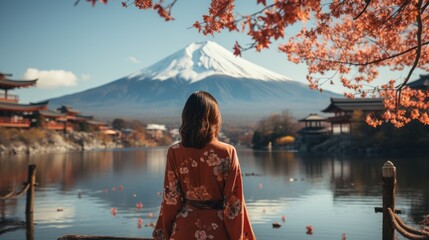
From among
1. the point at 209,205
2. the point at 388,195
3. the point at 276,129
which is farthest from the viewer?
the point at 276,129

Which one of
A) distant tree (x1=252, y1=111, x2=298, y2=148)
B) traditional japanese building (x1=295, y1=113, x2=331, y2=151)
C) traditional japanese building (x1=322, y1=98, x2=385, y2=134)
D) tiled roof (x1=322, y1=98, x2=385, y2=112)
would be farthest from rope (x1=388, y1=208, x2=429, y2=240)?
distant tree (x1=252, y1=111, x2=298, y2=148)

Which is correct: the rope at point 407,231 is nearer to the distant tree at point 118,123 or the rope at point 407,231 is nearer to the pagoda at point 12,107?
the pagoda at point 12,107

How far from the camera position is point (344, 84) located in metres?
5.90

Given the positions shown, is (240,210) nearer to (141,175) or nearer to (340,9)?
(340,9)

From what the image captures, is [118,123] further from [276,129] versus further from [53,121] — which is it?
[276,129]

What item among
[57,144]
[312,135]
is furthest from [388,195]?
[312,135]

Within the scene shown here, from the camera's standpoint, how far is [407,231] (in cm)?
418

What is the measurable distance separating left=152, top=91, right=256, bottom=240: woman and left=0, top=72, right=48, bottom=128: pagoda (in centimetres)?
3552

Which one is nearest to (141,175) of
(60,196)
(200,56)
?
(60,196)

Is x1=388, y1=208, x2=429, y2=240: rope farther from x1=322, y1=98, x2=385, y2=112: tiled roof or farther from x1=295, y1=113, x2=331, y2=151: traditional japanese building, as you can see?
x1=295, y1=113, x2=331, y2=151: traditional japanese building

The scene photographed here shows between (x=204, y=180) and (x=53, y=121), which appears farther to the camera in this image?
(x=53, y=121)

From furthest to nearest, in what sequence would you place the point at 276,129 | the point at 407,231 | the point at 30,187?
the point at 276,129 → the point at 30,187 → the point at 407,231

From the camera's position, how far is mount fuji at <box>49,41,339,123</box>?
5733 inches

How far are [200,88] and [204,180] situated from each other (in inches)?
6384
